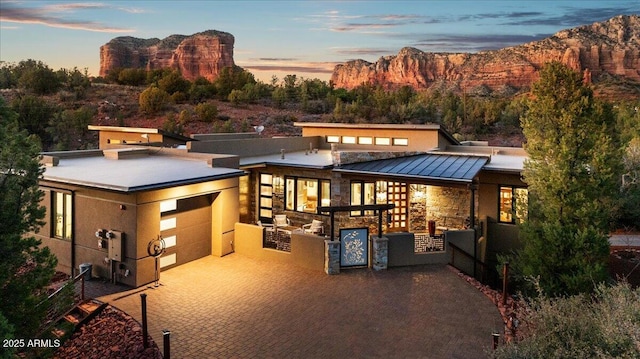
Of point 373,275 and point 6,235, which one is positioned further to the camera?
point 373,275

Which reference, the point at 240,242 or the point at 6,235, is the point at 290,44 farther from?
the point at 6,235

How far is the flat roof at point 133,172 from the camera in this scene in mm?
11165

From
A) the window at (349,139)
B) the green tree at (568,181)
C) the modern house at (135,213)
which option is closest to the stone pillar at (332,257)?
the modern house at (135,213)

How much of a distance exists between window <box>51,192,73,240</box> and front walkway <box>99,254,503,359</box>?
3172 mm

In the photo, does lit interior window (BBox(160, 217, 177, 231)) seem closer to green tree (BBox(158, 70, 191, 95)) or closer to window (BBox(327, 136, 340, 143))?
window (BBox(327, 136, 340, 143))

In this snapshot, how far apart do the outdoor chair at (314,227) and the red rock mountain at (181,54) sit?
103 metres

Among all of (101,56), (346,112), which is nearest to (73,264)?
(346,112)

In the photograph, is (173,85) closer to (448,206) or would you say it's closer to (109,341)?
(448,206)

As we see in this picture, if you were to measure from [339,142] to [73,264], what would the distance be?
1440cm

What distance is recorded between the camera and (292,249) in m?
13.3

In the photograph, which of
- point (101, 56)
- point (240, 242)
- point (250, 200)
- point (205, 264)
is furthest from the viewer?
point (101, 56)

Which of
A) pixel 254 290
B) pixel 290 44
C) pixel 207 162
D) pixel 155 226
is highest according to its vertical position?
pixel 290 44

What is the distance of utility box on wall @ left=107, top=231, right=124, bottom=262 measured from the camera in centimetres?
1133

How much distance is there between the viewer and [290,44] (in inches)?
3209
